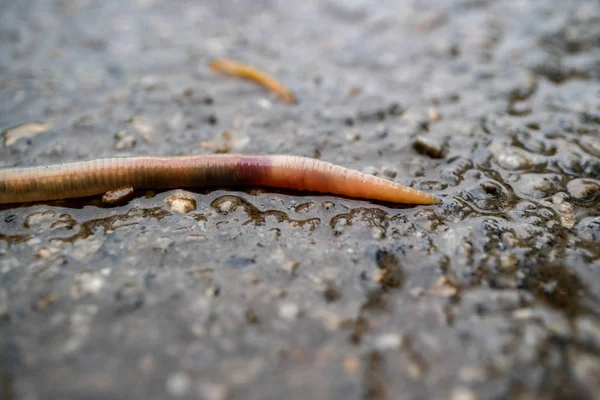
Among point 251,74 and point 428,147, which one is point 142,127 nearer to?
point 251,74

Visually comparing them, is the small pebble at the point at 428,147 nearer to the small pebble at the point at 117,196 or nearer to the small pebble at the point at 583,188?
the small pebble at the point at 583,188

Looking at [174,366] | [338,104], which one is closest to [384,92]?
[338,104]

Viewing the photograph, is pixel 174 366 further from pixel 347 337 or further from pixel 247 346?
pixel 347 337

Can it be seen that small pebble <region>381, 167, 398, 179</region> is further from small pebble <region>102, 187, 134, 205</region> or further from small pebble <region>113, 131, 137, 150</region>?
small pebble <region>113, 131, 137, 150</region>

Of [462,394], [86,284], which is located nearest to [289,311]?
[462,394]

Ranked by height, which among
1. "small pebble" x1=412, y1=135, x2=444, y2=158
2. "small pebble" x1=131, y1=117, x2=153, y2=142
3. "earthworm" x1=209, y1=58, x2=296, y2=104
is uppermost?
"earthworm" x1=209, y1=58, x2=296, y2=104

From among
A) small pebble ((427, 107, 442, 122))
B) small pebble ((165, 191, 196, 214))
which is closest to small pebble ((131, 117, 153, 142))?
small pebble ((165, 191, 196, 214))

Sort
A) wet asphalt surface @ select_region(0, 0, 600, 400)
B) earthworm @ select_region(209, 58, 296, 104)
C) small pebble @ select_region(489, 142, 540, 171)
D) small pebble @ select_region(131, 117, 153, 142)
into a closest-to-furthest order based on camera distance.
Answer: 1. wet asphalt surface @ select_region(0, 0, 600, 400)
2. small pebble @ select_region(489, 142, 540, 171)
3. small pebble @ select_region(131, 117, 153, 142)
4. earthworm @ select_region(209, 58, 296, 104)
